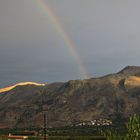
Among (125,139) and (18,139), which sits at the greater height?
(18,139)

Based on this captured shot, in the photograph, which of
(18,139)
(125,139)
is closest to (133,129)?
(125,139)

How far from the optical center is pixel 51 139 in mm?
162875

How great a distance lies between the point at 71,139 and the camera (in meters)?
158

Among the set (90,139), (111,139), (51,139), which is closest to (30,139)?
(51,139)

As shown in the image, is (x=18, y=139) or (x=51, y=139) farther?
(x=51, y=139)

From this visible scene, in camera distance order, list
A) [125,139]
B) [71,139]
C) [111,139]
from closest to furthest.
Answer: [125,139]
[111,139]
[71,139]

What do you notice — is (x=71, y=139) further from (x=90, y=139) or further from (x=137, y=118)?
(x=137, y=118)

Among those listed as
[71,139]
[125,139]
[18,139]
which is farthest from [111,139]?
[71,139]

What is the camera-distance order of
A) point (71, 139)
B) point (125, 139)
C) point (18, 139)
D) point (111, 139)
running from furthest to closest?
point (71, 139) → point (18, 139) → point (111, 139) → point (125, 139)

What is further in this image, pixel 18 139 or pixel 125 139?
pixel 18 139

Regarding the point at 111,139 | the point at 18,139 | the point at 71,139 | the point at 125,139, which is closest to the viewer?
the point at 125,139

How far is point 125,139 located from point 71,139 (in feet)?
422

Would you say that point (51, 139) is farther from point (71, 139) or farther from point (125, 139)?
point (125, 139)

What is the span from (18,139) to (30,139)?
14.0 m
